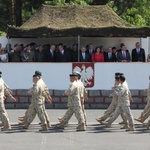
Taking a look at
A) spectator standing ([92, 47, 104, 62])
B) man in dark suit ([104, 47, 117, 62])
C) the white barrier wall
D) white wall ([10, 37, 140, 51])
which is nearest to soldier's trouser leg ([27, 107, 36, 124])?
the white barrier wall

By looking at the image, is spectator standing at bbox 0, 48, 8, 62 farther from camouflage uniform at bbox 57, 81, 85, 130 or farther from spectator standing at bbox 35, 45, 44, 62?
camouflage uniform at bbox 57, 81, 85, 130

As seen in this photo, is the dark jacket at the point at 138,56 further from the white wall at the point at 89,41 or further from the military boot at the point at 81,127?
the military boot at the point at 81,127

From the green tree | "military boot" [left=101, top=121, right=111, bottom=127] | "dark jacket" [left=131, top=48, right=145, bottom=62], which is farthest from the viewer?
the green tree

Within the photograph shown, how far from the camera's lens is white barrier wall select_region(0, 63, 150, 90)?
75.0ft

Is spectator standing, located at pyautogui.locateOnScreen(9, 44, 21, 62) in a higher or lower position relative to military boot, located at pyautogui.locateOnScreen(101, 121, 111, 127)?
higher

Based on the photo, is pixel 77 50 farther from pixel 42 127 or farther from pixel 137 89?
pixel 42 127

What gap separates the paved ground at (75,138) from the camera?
1417 centimetres

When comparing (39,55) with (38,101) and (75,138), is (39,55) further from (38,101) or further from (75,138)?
(75,138)

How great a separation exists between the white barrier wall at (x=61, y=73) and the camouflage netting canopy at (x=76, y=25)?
1.69 meters

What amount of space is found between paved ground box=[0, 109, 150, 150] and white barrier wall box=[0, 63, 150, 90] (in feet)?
13.9

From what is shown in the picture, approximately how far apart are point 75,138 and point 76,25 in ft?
31.7

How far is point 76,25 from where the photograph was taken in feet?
80.7

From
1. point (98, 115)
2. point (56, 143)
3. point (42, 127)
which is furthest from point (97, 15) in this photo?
point (56, 143)

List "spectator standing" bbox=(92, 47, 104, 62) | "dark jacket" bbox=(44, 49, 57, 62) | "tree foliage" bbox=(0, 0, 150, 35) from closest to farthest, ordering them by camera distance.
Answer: "spectator standing" bbox=(92, 47, 104, 62) → "dark jacket" bbox=(44, 49, 57, 62) → "tree foliage" bbox=(0, 0, 150, 35)
